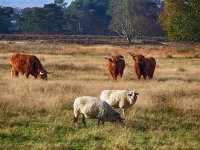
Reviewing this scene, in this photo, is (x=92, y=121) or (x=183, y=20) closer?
(x=92, y=121)

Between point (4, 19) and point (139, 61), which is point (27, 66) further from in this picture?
point (4, 19)

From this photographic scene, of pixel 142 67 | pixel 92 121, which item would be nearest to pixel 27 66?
pixel 142 67

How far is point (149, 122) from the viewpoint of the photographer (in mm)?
12461

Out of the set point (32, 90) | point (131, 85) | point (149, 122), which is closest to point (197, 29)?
point (131, 85)

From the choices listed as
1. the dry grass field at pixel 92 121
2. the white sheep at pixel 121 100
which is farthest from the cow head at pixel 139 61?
the white sheep at pixel 121 100

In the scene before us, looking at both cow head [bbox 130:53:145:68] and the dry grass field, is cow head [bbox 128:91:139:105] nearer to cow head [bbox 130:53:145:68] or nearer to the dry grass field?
the dry grass field

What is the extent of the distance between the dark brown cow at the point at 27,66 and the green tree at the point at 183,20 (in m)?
9.29

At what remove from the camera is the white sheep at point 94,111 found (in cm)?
1155

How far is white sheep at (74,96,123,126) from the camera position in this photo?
11.6 m

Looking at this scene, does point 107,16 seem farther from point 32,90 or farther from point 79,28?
point 32,90

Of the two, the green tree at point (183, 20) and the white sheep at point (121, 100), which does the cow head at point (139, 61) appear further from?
the white sheep at point (121, 100)

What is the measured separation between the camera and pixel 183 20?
2709 cm

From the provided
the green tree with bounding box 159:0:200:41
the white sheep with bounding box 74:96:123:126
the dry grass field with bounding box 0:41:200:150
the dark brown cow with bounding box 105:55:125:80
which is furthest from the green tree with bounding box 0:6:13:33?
the white sheep with bounding box 74:96:123:126

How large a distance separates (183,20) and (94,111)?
55.4 ft
